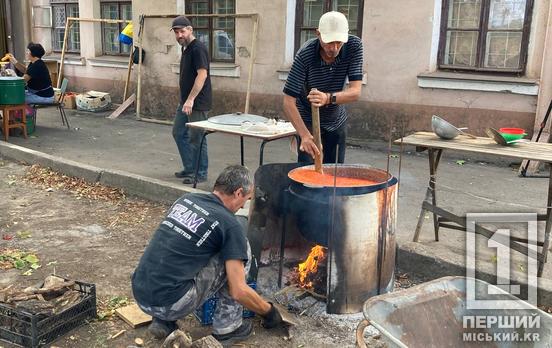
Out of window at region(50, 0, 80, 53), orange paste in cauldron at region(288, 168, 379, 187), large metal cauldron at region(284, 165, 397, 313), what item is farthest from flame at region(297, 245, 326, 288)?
window at region(50, 0, 80, 53)

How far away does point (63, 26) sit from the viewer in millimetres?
14156

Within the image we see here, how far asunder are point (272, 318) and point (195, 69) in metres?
3.63

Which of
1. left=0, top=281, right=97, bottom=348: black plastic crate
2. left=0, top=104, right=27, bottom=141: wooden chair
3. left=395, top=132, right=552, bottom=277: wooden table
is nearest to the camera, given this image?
left=0, top=281, right=97, bottom=348: black plastic crate

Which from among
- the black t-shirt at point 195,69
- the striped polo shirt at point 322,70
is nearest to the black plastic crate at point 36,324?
the striped polo shirt at point 322,70

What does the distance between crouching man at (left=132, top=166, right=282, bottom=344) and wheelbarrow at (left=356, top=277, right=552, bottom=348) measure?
0.84 metres

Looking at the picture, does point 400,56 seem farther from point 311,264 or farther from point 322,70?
point 311,264

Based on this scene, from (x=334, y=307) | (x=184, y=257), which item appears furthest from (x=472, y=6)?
(x=184, y=257)

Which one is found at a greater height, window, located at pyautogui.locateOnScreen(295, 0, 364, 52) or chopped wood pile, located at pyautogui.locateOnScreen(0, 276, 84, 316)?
window, located at pyautogui.locateOnScreen(295, 0, 364, 52)

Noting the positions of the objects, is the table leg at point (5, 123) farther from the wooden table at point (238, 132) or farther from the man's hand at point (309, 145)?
the man's hand at point (309, 145)

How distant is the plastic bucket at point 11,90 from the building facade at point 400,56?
3170mm

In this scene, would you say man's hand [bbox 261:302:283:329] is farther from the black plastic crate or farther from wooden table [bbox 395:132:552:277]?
wooden table [bbox 395:132:552:277]

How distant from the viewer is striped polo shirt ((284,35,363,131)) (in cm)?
413

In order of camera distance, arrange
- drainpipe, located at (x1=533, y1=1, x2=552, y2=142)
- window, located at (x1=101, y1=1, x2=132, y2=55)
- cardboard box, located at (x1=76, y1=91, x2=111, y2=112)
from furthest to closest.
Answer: window, located at (x1=101, y1=1, x2=132, y2=55)
cardboard box, located at (x1=76, y1=91, x2=111, y2=112)
drainpipe, located at (x1=533, y1=1, x2=552, y2=142)

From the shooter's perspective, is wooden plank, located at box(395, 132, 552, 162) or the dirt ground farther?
wooden plank, located at box(395, 132, 552, 162)
